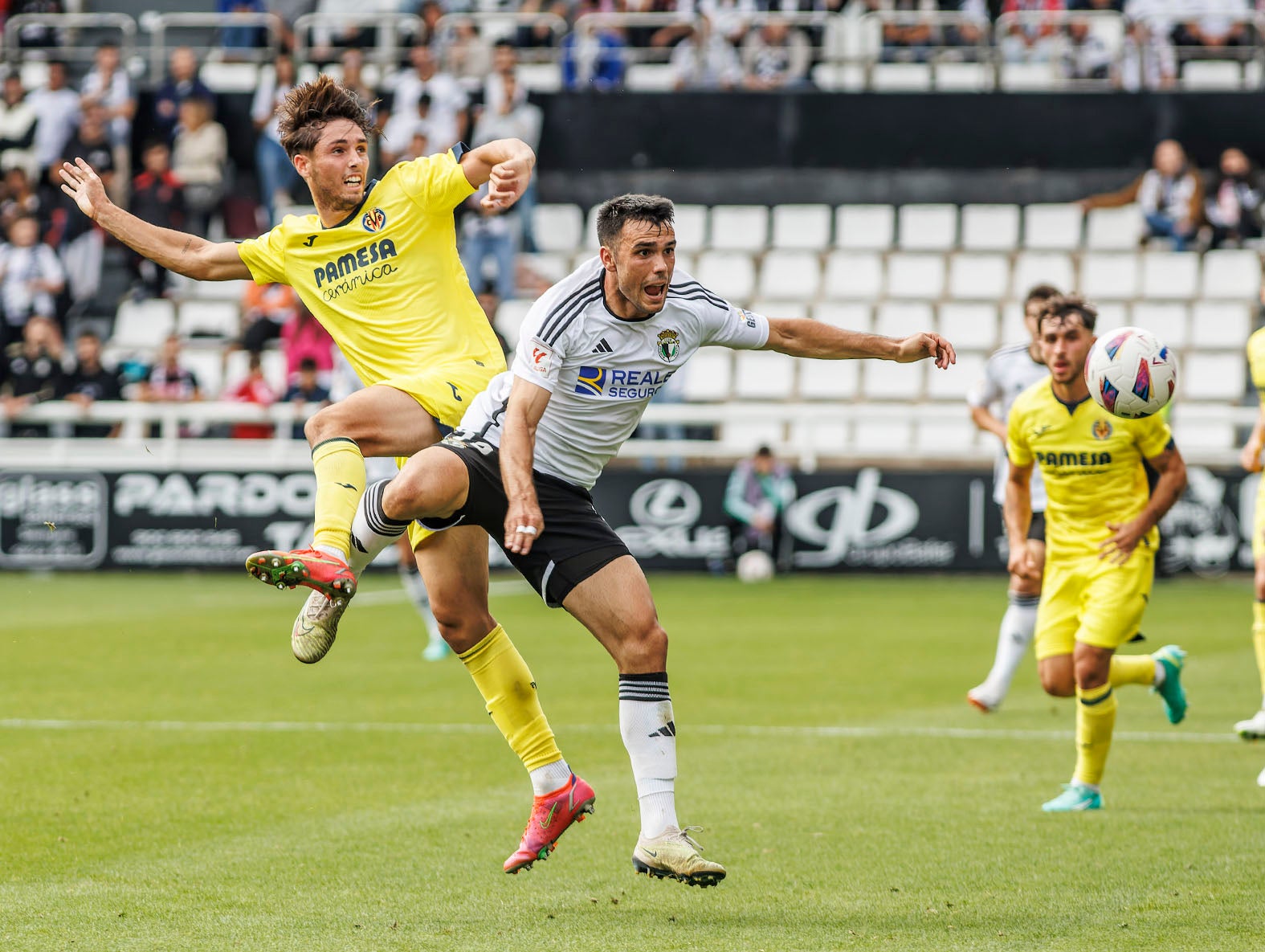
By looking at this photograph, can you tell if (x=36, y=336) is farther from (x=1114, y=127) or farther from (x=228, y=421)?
(x=1114, y=127)

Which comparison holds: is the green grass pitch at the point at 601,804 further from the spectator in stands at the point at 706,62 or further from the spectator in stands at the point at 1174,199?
the spectator in stands at the point at 706,62

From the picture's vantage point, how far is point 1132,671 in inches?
345

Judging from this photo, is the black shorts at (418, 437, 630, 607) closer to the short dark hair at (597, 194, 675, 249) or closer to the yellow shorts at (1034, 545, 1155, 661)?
the short dark hair at (597, 194, 675, 249)

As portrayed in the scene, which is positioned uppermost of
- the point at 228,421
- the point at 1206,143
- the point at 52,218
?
the point at 1206,143

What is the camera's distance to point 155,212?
2217 centimetres

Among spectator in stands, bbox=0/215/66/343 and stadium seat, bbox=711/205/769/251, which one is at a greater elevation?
stadium seat, bbox=711/205/769/251

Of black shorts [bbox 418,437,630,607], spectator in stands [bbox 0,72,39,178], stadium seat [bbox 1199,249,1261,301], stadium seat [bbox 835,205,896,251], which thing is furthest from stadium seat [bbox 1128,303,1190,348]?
black shorts [bbox 418,437,630,607]

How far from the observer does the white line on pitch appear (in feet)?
31.8

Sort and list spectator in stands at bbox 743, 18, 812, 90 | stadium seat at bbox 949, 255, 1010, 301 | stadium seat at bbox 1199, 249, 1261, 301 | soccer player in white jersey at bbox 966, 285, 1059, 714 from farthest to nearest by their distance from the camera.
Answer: spectator in stands at bbox 743, 18, 812, 90
stadium seat at bbox 949, 255, 1010, 301
stadium seat at bbox 1199, 249, 1261, 301
soccer player in white jersey at bbox 966, 285, 1059, 714

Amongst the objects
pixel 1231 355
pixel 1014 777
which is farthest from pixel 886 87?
pixel 1014 777

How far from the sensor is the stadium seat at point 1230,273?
22.4m

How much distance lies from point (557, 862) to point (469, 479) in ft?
5.12

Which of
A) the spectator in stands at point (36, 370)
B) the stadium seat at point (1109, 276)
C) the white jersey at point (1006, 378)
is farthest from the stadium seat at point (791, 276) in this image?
the white jersey at point (1006, 378)

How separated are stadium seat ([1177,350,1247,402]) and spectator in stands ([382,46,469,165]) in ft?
29.9
